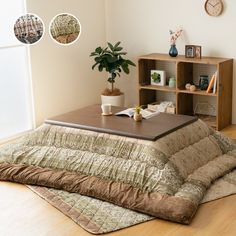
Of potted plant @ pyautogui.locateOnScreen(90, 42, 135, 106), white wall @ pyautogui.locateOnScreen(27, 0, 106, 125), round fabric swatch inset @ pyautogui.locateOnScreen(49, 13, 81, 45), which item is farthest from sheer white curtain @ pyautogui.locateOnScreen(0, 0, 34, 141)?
potted plant @ pyautogui.locateOnScreen(90, 42, 135, 106)

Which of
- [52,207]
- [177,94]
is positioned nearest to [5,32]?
[177,94]

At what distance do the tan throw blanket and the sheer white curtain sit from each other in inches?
41.3

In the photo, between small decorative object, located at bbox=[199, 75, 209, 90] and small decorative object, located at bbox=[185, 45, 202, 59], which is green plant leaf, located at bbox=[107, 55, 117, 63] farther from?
small decorative object, located at bbox=[199, 75, 209, 90]

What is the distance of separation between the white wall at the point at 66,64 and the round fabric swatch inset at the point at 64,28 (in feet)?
0.25

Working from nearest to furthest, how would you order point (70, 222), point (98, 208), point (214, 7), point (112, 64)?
point (70, 222), point (98, 208), point (214, 7), point (112, 64)

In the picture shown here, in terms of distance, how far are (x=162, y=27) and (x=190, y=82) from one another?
0.77 m

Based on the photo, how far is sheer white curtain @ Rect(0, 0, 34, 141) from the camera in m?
5.31

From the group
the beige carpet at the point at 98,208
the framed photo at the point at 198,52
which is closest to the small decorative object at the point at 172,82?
the framed photo at the point at 198,52

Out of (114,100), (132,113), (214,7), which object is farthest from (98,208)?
(214,7)

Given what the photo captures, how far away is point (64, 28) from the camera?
18.8 feet

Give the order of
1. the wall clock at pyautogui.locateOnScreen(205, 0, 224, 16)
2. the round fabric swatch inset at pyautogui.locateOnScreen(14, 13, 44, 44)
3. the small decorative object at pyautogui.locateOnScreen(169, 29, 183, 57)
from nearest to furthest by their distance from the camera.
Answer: the round fabric swatch inset at pyautogui.locateOnScreen(14, 13, 44, 44)
the wall clock at pyautogui.locateOnScreen(205, 0, 224, 16)
the small decorative object at pyautogui.locateOnScreen(169, 29, 183, 57)

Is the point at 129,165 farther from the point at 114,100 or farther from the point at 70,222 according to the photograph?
the point at 114,100

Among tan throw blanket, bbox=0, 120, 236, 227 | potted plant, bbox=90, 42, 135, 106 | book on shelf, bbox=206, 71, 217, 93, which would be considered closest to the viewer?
tan throw blanket, bbox=0, 120, 236, 227

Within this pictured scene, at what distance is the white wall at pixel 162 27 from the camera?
18.4ft
